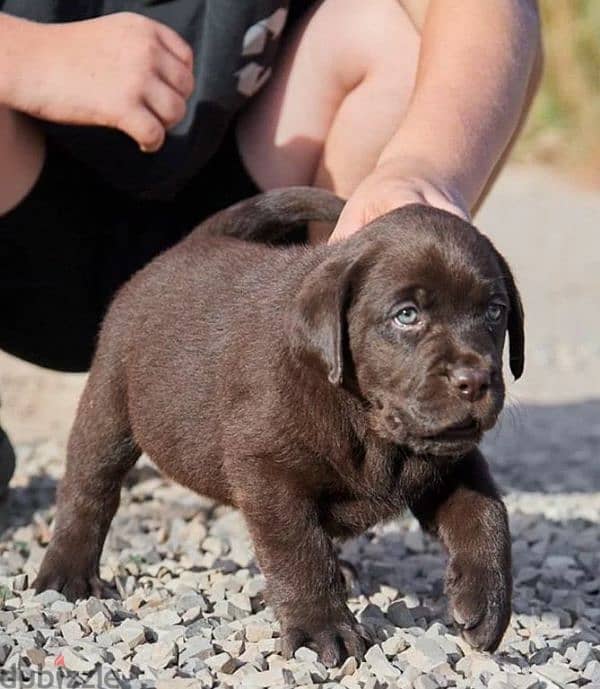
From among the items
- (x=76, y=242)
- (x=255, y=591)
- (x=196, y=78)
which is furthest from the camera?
(x=76, y=242)

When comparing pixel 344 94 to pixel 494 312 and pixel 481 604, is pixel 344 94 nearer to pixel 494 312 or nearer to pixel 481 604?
pixel 494 312

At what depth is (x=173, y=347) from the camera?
11.4ft

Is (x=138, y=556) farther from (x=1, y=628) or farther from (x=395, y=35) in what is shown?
(x=395, y=35)

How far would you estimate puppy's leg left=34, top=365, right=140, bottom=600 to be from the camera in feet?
12.0

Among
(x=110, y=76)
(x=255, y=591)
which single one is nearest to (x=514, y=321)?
(x=255, y=591)

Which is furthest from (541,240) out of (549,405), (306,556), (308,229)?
(306,556)

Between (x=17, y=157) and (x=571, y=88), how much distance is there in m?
10.5

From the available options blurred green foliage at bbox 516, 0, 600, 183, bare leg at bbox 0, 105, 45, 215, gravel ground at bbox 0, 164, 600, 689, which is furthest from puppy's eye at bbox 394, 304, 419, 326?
blurred green foliage at bbox 516, 0, 600, 183

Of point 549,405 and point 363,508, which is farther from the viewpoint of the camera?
point 549,405

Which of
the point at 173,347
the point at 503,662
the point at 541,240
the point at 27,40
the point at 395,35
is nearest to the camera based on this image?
the point at 503,662

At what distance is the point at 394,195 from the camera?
325 centimetres

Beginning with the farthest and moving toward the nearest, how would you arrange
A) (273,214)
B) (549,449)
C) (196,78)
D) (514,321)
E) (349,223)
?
(549,449), (196,78), (273,214), (349,223), (514,321)

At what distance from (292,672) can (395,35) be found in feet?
6.78

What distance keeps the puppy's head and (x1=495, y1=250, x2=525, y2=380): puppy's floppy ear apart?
2.3 inches
